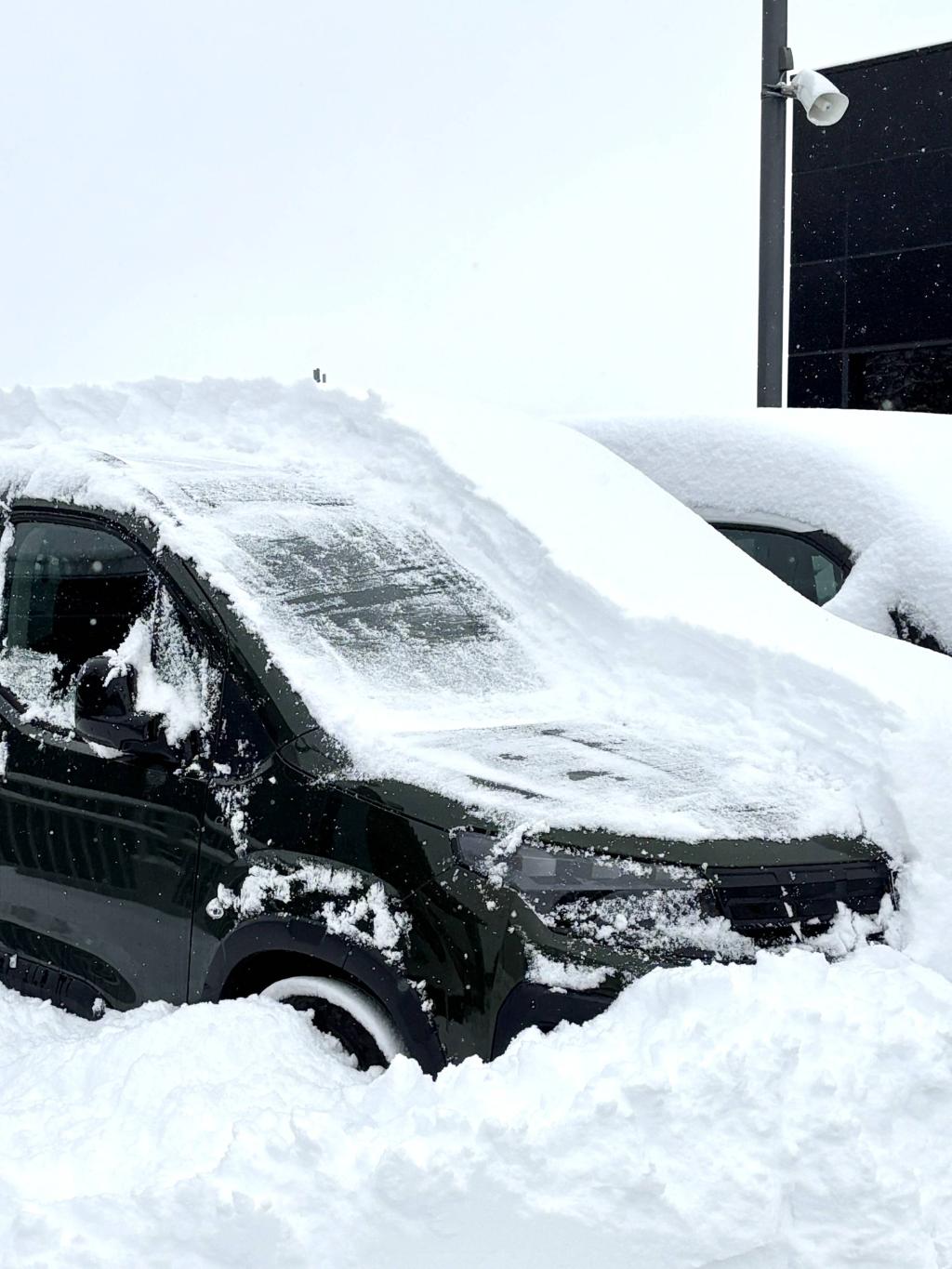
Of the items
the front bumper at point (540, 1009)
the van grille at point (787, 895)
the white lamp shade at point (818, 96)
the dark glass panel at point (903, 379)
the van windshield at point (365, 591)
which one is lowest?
the front bumper at point (540, 1009)

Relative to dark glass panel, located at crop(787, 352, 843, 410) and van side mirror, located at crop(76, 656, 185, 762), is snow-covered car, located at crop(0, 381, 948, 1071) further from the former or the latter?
dark glass panel, located at crop(787, 352, 843, 410)

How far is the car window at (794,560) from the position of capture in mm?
5492

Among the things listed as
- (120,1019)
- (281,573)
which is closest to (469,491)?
(281,573)

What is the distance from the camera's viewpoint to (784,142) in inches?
361

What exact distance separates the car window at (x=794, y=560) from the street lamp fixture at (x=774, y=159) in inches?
135

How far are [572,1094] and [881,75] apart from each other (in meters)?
16.2

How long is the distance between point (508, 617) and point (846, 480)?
6.94ft

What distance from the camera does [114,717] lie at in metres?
3.30

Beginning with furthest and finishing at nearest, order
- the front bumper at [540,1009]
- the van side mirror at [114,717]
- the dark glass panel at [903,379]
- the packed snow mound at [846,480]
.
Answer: the dark glass panel at [903,379], the packed snow mound at [846,480], the van side mirror at [114,717], the front bumper at [540,1009]

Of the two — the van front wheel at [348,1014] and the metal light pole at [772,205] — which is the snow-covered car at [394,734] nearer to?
the van front wheel at [348,1014]

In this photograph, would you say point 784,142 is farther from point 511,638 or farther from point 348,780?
point 348,780

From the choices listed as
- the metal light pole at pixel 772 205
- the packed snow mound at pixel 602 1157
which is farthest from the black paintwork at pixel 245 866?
the metal light pole at pixel 772 205

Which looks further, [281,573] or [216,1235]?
[281,573]

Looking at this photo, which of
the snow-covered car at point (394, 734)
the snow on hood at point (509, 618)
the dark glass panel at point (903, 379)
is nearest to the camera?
the snow-covered car at point (394, 734)
